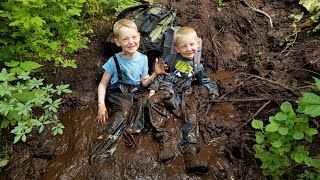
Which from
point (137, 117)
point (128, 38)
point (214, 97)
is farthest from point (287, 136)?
point (128, 38)

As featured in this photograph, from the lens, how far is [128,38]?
412 centimetres

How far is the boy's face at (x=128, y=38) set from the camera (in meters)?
4.09

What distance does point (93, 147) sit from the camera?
3893 mm

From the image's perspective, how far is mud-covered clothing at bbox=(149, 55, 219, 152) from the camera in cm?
400

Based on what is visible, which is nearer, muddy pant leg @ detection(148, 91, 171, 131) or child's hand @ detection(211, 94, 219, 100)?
muddy pant leg @ detection(148, 91, 171, 131)

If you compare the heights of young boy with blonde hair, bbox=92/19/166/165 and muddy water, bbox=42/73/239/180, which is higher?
young boy with blonde hair, bbox=92/19/166/165

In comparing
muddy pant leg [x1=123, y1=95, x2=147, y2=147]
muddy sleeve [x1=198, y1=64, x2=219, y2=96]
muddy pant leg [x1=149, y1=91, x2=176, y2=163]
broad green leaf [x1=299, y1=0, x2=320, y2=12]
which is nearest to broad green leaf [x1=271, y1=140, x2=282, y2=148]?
muddy pant leg [x1=149, y1=91, x2=176, y2=163]

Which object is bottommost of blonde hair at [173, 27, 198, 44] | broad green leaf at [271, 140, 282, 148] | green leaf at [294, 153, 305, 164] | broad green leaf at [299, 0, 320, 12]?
green leaf at [294, 153, 305, 164]

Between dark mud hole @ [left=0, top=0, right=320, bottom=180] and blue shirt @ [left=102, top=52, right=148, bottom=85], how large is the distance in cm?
60

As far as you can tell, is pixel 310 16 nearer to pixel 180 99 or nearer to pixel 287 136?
pixel 180 99

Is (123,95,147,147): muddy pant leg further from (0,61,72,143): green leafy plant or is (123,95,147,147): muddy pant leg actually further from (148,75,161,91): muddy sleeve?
(0,61,72,143): green leafy plant

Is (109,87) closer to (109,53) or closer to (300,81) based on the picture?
(109,53)

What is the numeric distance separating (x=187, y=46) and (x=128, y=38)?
805mm

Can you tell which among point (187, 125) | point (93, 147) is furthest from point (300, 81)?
point (93, 147)
